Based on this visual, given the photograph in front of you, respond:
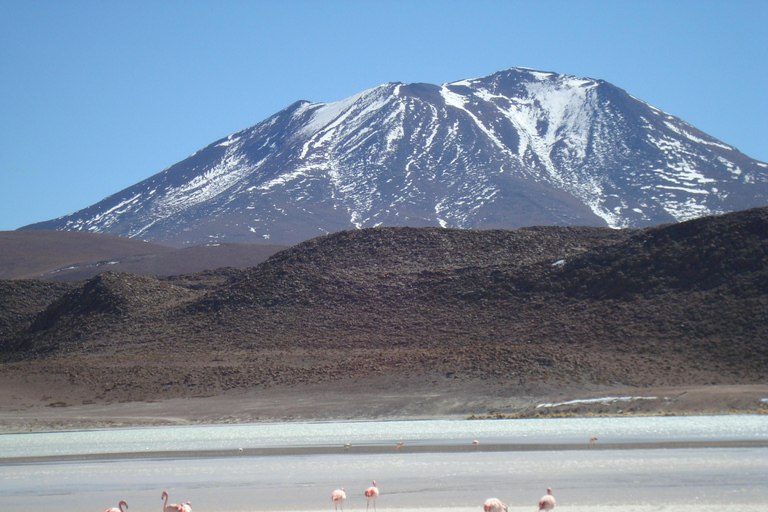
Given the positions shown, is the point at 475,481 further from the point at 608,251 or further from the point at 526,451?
the point at 608,251

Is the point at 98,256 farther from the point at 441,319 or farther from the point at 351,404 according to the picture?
the point at 351,404

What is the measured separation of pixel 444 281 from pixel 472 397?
72.7 feet

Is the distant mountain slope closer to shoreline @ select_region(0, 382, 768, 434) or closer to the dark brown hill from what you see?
the dark brown hill

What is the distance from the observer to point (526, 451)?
814 inches

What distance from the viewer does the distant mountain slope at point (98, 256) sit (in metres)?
117

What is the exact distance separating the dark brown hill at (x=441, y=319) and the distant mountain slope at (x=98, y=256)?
51931 millimetres

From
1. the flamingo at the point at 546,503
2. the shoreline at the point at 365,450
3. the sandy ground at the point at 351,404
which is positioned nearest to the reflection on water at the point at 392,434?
the shoreline at the point at 365,450

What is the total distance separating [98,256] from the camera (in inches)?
5502

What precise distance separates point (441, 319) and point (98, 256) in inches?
4127

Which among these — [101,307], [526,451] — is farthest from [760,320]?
[101,307]

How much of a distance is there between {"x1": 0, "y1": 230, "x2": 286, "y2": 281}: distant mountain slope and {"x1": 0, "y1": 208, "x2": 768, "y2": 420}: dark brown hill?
5193 centimetres

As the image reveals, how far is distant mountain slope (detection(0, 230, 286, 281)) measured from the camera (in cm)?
11719

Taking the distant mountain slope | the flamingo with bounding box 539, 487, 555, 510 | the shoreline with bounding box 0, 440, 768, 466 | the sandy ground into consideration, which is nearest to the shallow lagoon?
the shoreline with bounding box 0, 440, 768, 466

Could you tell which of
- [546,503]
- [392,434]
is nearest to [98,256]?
[392,434]
